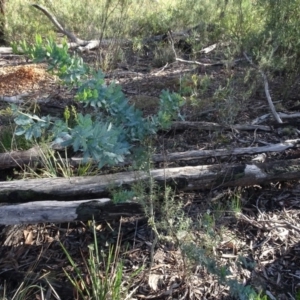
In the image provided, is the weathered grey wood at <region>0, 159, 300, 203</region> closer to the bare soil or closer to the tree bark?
the bare soil

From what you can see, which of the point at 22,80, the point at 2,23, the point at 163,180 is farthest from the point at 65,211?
the point at 2,23

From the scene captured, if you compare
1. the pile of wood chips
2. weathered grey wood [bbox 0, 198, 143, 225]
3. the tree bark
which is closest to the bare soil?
weathered grey wood [bbox 0, 198, 143, 225]

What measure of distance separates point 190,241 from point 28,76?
459 cm

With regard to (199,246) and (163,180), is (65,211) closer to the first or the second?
(163,180)

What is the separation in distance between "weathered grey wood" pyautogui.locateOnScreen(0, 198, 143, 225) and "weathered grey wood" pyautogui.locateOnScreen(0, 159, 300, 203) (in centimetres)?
17

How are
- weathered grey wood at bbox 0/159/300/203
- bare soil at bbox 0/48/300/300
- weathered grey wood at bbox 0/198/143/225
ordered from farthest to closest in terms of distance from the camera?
1. weathered grey wood at bbox 0/159/300/203
2. weathered grey wood at bbox 0/198/143/225
3. bare soil at bbox 0/48/300/300

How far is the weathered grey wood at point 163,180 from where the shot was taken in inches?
132

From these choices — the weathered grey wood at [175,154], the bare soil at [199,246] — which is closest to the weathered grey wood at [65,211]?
the bare soil at [199,246]

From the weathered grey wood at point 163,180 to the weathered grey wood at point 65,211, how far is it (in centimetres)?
17

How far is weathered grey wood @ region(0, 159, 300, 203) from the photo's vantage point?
11.0 ft

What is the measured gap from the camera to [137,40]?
7.75m

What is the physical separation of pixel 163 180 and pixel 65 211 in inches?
27.5

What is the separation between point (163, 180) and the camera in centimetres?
341

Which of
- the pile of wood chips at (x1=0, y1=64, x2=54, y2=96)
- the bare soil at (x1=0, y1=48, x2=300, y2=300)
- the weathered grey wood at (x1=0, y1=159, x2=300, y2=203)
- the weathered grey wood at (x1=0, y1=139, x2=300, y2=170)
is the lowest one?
the pile of wood chips at (x1=0, y1=64, x2=54, y2=96)
